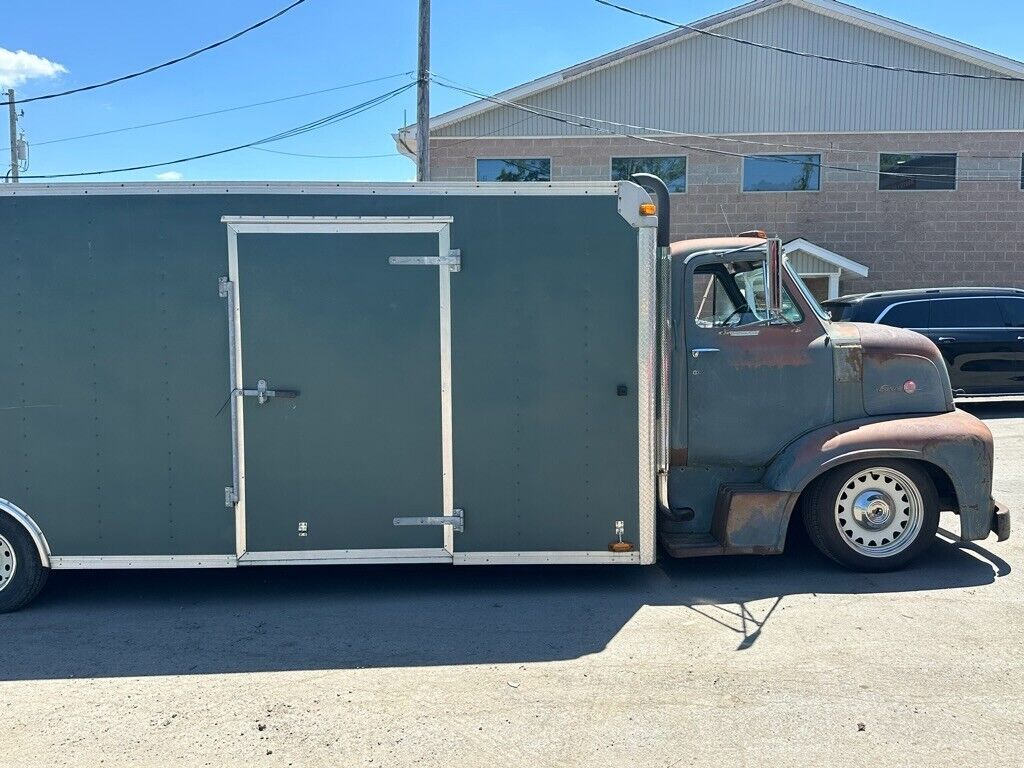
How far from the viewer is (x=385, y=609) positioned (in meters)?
4.87

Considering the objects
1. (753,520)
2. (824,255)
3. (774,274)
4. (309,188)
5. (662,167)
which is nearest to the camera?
(309,188)

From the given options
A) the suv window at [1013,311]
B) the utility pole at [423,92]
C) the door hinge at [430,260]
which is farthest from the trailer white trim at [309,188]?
the suv window at [1013,311]

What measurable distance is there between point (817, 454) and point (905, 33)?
16365 mm

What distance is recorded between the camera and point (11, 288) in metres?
4.72

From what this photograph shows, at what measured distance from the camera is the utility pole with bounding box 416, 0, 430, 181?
13.9 m

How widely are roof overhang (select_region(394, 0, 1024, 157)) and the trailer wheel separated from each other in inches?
568

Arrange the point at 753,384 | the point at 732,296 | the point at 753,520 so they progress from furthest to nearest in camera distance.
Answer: the point at 732,296 → the point at 753,384 → the point at 753,520

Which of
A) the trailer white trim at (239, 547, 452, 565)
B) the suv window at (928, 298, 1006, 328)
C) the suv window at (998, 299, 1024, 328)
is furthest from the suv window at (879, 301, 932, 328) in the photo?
the trailer white trim at (239, 547, 452, 565)

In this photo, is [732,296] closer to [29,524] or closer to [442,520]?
[442,520]

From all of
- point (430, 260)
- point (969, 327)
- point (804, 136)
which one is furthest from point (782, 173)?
point (430, 260)

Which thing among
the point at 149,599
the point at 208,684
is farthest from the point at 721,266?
the point at 149,599

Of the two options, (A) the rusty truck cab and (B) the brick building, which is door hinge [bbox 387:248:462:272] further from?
(B) the brick building

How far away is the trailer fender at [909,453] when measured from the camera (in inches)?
197

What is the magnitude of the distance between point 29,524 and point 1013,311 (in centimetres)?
1318
